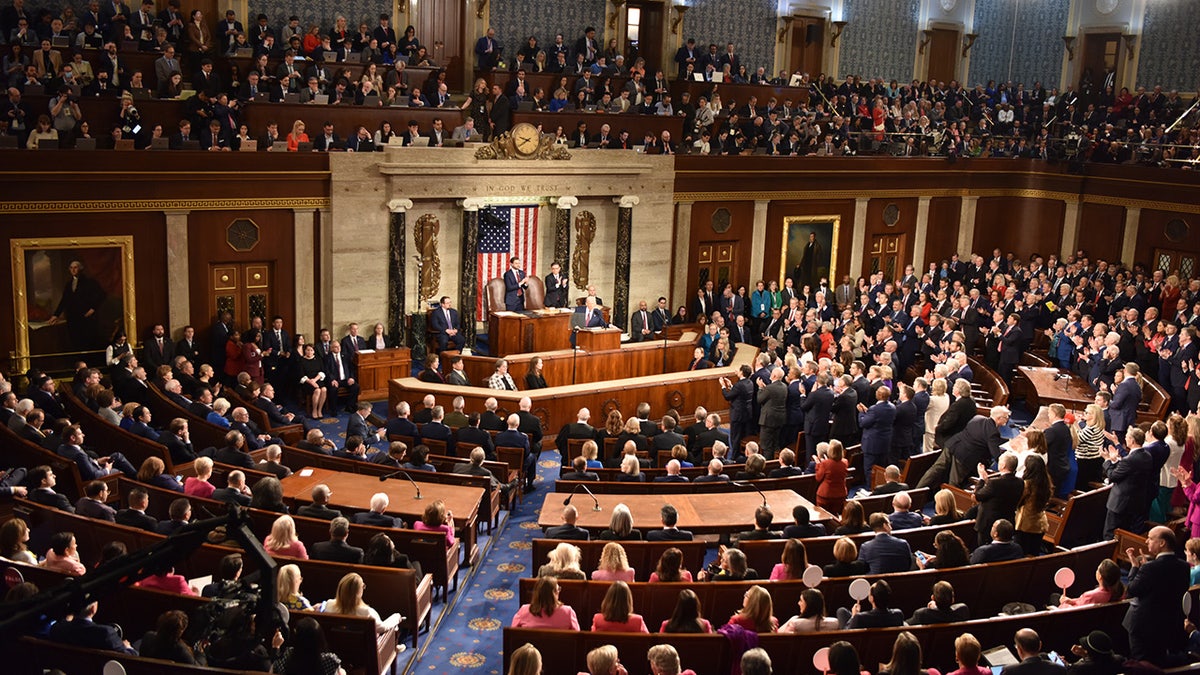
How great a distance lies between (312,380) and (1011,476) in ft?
32.6

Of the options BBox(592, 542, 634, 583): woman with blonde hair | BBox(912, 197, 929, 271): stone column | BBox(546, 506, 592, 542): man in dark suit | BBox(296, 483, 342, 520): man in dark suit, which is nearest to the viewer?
BBox(592, 542, 634, 583): woman with blonde hair

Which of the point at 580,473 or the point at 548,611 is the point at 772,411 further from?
the point at 548,611

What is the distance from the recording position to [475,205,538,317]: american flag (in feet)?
61.9

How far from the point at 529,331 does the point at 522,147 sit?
3390mm

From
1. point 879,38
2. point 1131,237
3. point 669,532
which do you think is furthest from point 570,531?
point 879,38

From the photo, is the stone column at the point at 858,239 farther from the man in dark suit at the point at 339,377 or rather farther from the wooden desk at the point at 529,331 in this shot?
the man in dark suit at the point at 339,377

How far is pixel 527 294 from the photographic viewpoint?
18828 millimetres

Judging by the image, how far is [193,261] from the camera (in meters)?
16.1

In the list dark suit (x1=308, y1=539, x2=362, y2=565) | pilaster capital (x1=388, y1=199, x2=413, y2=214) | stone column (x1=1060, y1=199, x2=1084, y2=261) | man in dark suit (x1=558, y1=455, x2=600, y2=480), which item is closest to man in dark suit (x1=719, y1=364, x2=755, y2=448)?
man in dark suit (x1=558, y1=455, x2=600, y2=480)

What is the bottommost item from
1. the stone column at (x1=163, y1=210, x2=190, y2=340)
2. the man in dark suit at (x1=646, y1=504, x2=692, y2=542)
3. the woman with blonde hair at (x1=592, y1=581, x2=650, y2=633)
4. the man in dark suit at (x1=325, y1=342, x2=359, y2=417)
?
the man in dark suit at (x1=325, y1=342, x2=359, y2=417)

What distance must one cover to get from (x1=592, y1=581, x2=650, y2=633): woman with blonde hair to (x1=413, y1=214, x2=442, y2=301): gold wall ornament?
12159 mm

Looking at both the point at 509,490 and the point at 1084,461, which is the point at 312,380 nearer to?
the point at 509,490

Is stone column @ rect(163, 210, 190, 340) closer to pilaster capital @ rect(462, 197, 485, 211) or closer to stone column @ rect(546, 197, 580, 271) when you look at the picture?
pilaster capital @ rect(462, 197, 485, 211)

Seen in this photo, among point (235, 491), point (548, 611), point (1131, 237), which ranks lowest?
point (235, 491)
